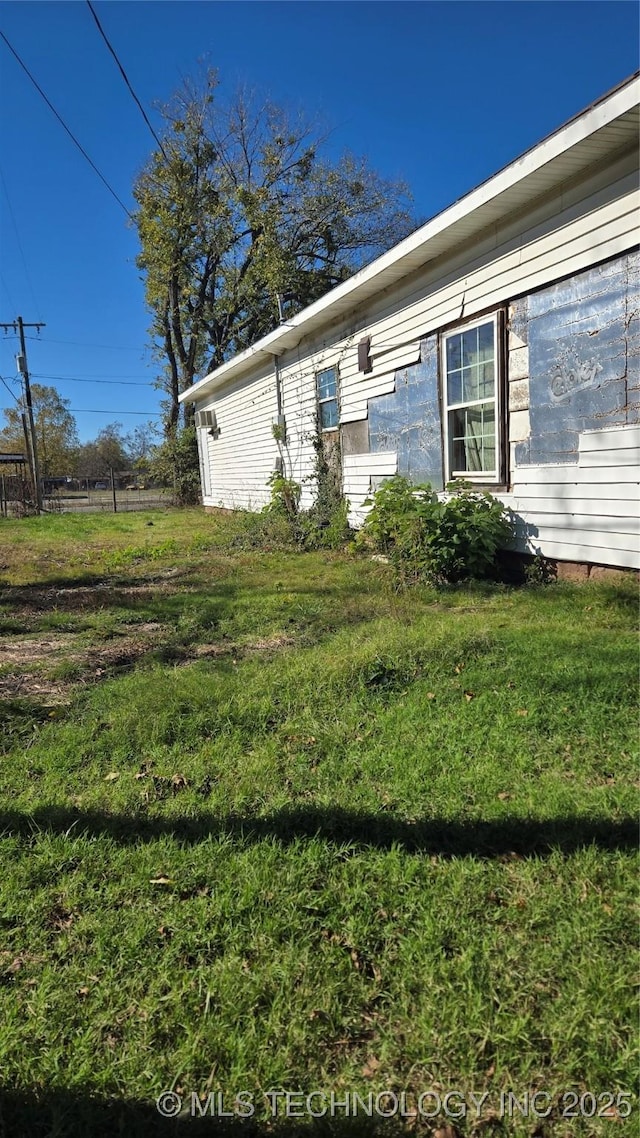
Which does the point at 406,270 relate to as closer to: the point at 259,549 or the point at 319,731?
the point at 259,549

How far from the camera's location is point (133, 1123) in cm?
132

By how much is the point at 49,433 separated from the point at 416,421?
172 feet

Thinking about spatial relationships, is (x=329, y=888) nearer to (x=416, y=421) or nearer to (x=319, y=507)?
(x=416, y=421)

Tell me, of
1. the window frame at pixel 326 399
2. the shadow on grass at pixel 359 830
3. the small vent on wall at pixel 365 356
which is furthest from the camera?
the window frame at pixel 326 399

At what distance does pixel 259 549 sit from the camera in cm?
957

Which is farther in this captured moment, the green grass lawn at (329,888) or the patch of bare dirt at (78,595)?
the patch of bare dirt at (78,595)

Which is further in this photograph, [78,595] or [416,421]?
[416,421]

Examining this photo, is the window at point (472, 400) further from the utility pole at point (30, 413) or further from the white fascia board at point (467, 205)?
the utility pole at point (30, 413)

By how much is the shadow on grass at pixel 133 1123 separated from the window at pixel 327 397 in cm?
921

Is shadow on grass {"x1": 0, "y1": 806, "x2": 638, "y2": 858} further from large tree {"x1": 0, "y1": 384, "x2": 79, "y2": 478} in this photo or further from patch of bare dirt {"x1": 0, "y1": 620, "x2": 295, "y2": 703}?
large tree {"x1": 0, "y1": 384, "x2": 79, "y2": 478}

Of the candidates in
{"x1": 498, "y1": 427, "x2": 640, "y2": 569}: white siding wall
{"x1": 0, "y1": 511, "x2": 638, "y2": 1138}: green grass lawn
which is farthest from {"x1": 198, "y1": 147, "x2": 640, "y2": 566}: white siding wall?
{"x1": 0, "y1": 511, "x2": 638, "y2": 1138}: green grass lawn

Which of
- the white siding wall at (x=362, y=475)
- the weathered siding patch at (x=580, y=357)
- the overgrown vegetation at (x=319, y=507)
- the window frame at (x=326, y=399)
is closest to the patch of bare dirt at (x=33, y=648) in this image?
the weathered siding patch at (x=580, y=357)

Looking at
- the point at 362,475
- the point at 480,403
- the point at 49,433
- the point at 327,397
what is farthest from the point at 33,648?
the point at 49,433

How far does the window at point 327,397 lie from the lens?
32.3ft
